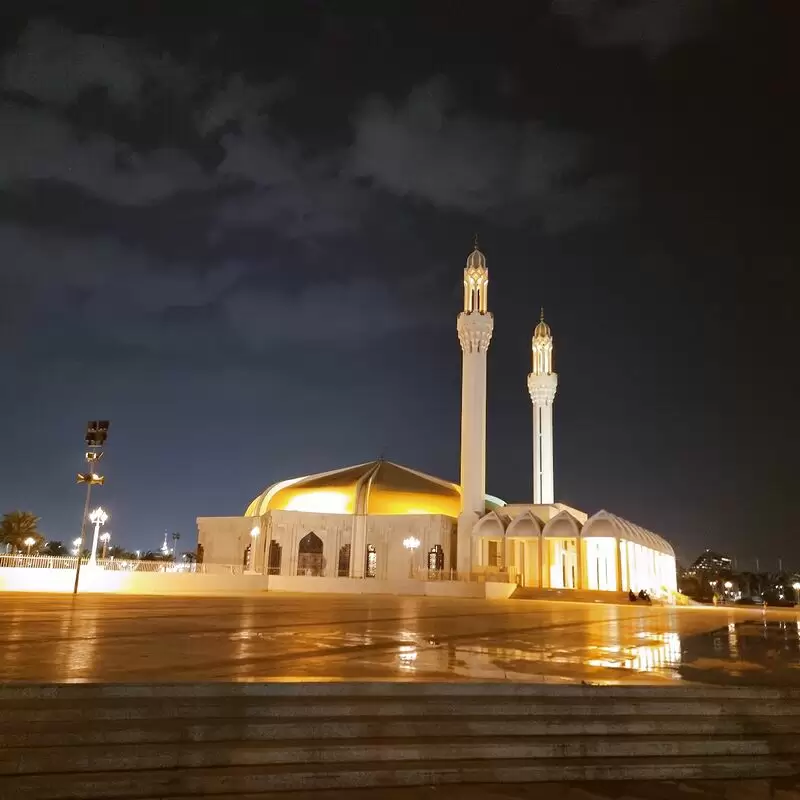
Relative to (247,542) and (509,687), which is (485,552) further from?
(509,687)

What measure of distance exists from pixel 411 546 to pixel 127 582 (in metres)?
21.1

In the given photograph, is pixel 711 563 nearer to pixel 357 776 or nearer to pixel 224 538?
pixel 224 538

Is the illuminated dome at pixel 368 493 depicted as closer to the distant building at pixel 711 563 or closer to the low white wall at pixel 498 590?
the low white wall at pixel 498 590

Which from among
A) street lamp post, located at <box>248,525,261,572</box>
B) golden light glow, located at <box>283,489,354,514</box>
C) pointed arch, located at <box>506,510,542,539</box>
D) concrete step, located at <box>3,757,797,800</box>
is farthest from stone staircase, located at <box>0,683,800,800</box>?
street lamp post, located at <box>248,525,261,572</box>

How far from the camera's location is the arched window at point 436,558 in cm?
4569

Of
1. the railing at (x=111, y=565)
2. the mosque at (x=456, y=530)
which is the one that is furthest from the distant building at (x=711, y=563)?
the railing at (x=111, y=565)

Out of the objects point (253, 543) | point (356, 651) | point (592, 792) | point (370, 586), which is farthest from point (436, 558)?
point (592, 792)

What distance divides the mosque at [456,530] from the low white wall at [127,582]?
8911mm

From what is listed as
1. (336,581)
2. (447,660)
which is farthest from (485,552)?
(447,660)

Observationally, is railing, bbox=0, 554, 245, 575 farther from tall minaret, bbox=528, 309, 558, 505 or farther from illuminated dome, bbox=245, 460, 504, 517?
tall minaret, bbox=528, 309, 558, 505

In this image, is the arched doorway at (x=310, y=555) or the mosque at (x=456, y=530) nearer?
the mosque at (x=456, y=530)

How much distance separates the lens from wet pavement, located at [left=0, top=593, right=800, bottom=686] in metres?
6.46

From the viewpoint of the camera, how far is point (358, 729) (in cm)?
527

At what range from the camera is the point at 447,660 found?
782cm
